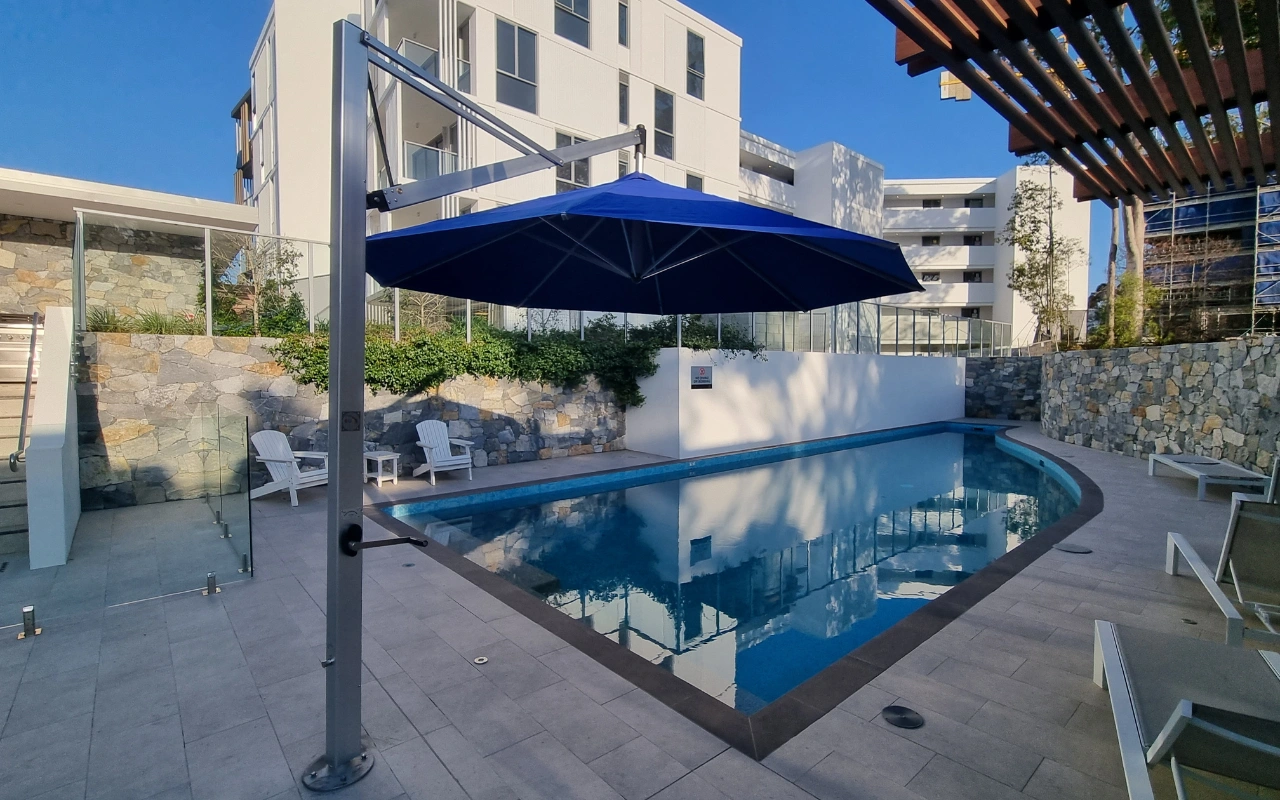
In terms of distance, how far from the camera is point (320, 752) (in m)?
2.47

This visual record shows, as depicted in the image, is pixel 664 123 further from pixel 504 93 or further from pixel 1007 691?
pixel 1007 691

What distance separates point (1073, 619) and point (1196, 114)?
335 cm

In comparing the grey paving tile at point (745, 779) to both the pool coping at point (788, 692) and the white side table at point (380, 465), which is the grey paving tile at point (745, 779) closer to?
the pool coping at point (788, 692)

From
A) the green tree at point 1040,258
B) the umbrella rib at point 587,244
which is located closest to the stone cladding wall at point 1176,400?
the green tree at point 1040,258

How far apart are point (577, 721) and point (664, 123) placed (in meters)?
16.7

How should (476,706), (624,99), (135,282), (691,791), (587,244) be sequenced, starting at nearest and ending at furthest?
(691,791), (476,706), (587,244), (135,282), (624,99)

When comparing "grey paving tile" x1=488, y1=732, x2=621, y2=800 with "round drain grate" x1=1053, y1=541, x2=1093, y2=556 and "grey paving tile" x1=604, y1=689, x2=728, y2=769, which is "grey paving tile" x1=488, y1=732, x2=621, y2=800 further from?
"round drain grate" x1=1053, y1=541, x2=1093, y2=556

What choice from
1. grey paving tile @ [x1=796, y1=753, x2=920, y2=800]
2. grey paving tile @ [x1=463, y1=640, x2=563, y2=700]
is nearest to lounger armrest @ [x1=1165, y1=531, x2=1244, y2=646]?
grey paving tile @ [x1=796, y1=753, x2=920, y2=800]

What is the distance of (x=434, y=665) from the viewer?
320 centimetres

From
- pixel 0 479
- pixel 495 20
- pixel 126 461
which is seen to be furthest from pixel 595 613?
pixel 495 20

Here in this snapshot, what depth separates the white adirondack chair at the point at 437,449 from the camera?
27.1 ft

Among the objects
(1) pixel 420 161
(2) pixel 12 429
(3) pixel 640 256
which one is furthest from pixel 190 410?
(1) pixel 420 161

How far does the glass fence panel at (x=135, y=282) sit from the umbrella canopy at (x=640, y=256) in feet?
17.1

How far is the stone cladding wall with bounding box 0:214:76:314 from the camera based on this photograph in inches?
354
